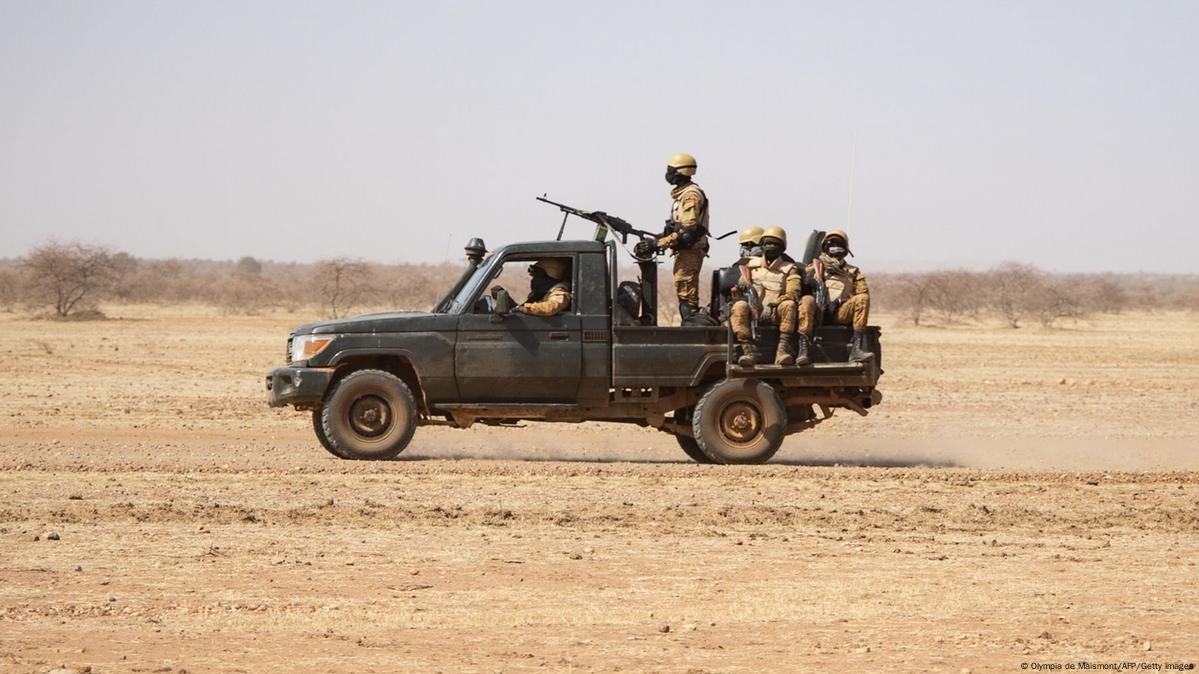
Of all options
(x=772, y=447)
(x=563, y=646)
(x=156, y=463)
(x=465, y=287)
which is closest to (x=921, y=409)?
(x=772, y=447)

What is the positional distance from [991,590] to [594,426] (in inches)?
438

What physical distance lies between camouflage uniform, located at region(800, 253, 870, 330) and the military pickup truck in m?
0.18

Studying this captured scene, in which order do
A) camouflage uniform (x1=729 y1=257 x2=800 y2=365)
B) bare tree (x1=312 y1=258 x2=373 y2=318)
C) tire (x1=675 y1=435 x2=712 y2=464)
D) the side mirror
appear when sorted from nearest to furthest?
the side mirror < camouflage uniform (x1=729 y1=257 x2=800 y2=365) < tire (x1=675 y1=435 x2=712 y2=464) < bare tree (x1=312 y1=258 x2=373 y2=318)

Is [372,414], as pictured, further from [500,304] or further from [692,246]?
[692,246]

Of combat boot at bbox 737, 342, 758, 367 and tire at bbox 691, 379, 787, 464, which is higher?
combat boot at bbox 737, 342, 758, 367

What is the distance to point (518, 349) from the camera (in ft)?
47.7

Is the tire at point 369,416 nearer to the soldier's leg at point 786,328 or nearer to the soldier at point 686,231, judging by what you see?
the soldier at point 686,231

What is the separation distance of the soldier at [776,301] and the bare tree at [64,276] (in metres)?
40.6

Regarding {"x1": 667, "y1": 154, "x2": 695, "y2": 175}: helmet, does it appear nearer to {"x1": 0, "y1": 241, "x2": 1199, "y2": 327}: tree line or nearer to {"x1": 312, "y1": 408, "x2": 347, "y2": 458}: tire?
{"x1": 312, "y1": 408, "x2": 347, "y2": 458}: tire

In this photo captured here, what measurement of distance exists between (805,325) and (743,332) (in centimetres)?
55

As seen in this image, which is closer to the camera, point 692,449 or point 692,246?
point 692,246

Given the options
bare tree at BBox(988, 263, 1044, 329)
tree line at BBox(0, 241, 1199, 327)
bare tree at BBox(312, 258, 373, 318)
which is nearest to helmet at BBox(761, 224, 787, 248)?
tree line at BBox(0, 241, 1199, 327)

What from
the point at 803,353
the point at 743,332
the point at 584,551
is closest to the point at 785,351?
the point at 803,353

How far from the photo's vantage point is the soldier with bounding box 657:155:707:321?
48.1 ft
